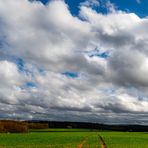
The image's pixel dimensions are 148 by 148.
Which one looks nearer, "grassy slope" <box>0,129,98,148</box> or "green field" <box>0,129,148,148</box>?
"green field" <box>0,129,148,148</box>

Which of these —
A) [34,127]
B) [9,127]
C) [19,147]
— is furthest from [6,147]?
[34,127]

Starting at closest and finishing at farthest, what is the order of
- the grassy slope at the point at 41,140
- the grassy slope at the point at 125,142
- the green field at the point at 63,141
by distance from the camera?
1. the green field at the point at 63,141
2. the grassy slope at the point at 41,140
3. the grassy slope at the point at 125,142

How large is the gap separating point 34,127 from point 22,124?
46241 millimetres

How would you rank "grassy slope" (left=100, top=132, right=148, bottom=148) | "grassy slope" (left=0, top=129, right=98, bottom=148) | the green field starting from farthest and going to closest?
"grassy slope" (left=100, top=132, right=148, bottom=148) → "grassy slope" (left=0, top=129, right=98, bottom=148) → the green field

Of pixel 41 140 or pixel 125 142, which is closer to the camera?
pixel 125 142

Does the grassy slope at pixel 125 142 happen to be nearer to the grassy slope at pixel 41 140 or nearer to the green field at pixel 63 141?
the green field at pixel 63 141

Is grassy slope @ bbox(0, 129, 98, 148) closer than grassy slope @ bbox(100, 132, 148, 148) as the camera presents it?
Yes

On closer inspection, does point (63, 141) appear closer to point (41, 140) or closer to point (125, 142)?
point (41, 140)

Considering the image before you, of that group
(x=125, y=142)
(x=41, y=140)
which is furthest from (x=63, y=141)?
(x=125, y=142)

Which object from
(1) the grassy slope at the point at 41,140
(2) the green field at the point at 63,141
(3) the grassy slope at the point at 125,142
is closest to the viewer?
(2) the green field at the point at 63,141

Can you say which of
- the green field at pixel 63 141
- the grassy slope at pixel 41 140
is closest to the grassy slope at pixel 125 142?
the green field at pixel 63 141

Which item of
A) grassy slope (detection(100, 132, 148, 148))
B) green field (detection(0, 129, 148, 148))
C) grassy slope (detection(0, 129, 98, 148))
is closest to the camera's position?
green field (detection(0, 129, 148, 148))

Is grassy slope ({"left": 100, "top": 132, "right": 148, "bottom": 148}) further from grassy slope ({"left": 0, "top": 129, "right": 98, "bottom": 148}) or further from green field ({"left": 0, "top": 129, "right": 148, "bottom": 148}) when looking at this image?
grassy slope ({"left": 0, "top": 129, "right": 98, "bottom": 148})

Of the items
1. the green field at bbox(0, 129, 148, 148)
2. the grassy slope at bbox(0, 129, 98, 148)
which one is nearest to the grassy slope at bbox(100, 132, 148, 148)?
the green field at bbox(0, 129, 148, 148)
